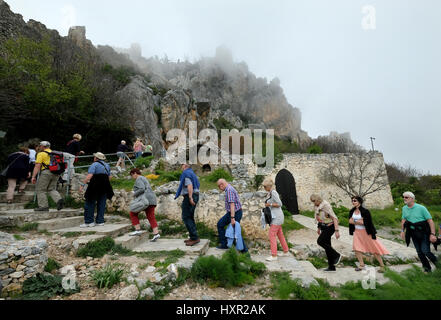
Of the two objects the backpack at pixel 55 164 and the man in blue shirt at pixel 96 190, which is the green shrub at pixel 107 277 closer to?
the man in blue shirt at pixel 96 190

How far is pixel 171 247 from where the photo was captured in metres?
4.38

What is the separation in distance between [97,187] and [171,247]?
2.39 meters

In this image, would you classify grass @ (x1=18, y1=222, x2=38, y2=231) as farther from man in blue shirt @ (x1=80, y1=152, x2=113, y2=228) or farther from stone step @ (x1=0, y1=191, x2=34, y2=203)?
stone step @ (x1=0, y1=191, x2=34, y2=203)

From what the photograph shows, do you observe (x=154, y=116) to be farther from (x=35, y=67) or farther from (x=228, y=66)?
(x=228, y=66)

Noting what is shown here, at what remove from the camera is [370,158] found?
738 inches

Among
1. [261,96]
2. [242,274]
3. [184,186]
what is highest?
[261,96]

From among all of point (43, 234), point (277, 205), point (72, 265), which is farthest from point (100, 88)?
point (277, 205)

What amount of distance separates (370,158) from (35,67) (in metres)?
25.3

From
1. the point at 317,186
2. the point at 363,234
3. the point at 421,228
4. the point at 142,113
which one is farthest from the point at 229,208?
the point at 142,113

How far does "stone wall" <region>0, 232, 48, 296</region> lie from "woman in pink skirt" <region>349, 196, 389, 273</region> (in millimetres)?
5734

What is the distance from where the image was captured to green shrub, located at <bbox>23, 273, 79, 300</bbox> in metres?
2.67

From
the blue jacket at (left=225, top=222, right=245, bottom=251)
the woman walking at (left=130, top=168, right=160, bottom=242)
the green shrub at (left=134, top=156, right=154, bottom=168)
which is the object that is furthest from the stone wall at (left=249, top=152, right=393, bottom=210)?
the woman walking at (left=130, top=168, right=160, bottom=242)

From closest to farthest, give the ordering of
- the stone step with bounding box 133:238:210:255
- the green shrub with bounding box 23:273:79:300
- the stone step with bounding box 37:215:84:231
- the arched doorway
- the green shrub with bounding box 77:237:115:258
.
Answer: the green shrub with bounding box 23:273:79:300, the green shrub with bounding box 77:237:115:258, the stone step with bounding box 133:238:210:255, the stone step with bounding box 37:215:84:231, the arched doorway

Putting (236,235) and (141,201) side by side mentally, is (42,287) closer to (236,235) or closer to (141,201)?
(141,201)
